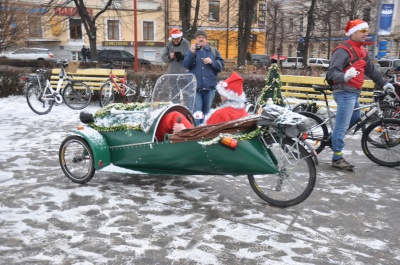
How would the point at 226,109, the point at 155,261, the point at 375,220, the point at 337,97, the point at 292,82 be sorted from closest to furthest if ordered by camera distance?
the point at 155,261
the point at 375,220
the point at 226,109
the point at 337,97
the point at 292,82

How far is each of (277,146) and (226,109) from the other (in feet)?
2.16

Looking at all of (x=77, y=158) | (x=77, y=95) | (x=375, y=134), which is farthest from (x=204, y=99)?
(x=77, y=95)

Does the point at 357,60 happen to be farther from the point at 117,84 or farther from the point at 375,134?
the point at 117,84

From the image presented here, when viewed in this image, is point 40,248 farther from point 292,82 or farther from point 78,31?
point 78,31

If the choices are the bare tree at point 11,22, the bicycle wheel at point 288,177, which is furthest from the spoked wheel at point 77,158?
the bare tree at point 11,22

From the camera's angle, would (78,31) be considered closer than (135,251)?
No

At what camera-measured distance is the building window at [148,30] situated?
132ft

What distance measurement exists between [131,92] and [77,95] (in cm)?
141

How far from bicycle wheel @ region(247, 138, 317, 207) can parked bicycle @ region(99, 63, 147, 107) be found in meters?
6.86

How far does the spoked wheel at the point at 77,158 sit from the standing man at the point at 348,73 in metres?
3.16

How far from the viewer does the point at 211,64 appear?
622 centimetres

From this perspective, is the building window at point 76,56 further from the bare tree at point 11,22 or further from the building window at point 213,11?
the bare tree at point 11,22

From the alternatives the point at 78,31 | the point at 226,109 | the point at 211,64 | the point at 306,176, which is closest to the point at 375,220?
the point at 306,176

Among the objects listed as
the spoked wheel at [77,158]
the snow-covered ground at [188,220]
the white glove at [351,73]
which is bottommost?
the snow-covered ground at [188,220]
